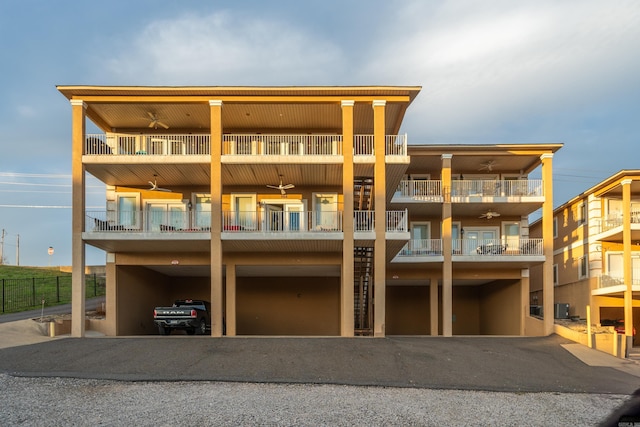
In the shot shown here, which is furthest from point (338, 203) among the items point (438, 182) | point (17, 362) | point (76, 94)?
point (17, 362)

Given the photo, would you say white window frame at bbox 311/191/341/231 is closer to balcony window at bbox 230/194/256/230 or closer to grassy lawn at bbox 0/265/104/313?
balcony window at bbox 230/194/256/230

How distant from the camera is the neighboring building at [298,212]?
971 inches

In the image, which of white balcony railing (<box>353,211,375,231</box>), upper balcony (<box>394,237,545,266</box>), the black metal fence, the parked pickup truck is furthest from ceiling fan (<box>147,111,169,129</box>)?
upper balcony (<box>394,237,545,266</box>)

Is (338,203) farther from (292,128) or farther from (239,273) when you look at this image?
(239,273)

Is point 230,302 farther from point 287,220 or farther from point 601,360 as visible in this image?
point 601,360

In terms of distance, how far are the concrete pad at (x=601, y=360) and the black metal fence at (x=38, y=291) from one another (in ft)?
81.2

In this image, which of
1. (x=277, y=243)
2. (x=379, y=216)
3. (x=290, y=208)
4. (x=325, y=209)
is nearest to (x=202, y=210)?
(x=290, y=208)

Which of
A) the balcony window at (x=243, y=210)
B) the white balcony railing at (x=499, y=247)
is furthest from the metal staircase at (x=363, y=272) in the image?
the white balcony railing at (x=499, y=247)

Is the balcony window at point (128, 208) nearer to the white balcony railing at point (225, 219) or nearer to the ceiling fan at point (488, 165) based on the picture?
the white balcony railing at point (225, 219)

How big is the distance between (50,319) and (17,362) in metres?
9.14

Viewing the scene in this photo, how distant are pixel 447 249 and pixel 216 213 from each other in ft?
39.7

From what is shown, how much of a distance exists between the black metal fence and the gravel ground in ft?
60.9

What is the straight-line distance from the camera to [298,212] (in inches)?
993

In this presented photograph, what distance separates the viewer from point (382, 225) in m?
24.7
